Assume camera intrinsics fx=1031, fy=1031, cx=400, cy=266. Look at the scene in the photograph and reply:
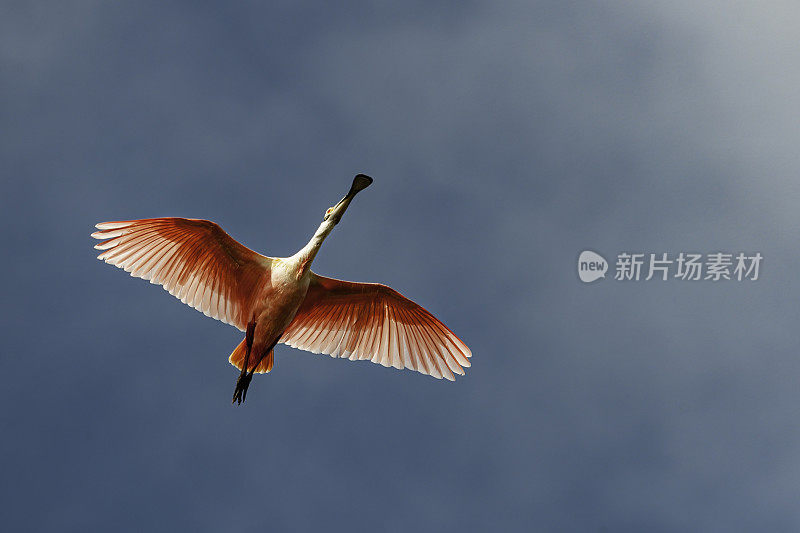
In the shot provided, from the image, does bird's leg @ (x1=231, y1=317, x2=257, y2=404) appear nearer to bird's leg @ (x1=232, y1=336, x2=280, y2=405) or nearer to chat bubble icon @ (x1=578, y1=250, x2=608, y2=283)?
bird's leg @ (x1=232, y1=336, x2=280, y2=405)

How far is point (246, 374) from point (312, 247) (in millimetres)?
1951

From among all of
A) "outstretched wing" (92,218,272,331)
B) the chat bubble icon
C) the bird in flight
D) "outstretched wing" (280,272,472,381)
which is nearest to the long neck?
the bird in flight

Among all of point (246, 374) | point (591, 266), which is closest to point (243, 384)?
point (246, 374)

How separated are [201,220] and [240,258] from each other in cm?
77

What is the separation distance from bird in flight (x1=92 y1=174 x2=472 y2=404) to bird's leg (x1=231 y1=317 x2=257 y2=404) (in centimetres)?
1

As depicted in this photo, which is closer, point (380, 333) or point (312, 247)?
point (312, 247)

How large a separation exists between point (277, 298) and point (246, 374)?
1.12 m

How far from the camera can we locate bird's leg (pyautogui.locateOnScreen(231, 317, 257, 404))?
45.5 ft

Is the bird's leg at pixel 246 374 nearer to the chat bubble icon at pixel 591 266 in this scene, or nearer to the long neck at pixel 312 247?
the long neck at pixel 312 247

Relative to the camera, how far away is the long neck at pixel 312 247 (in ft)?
46.6

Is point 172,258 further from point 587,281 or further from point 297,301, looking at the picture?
point 587,281

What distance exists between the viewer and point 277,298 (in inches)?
558

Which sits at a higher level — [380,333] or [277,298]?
[380,333]

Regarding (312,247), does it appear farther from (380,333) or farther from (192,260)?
(380,333)
